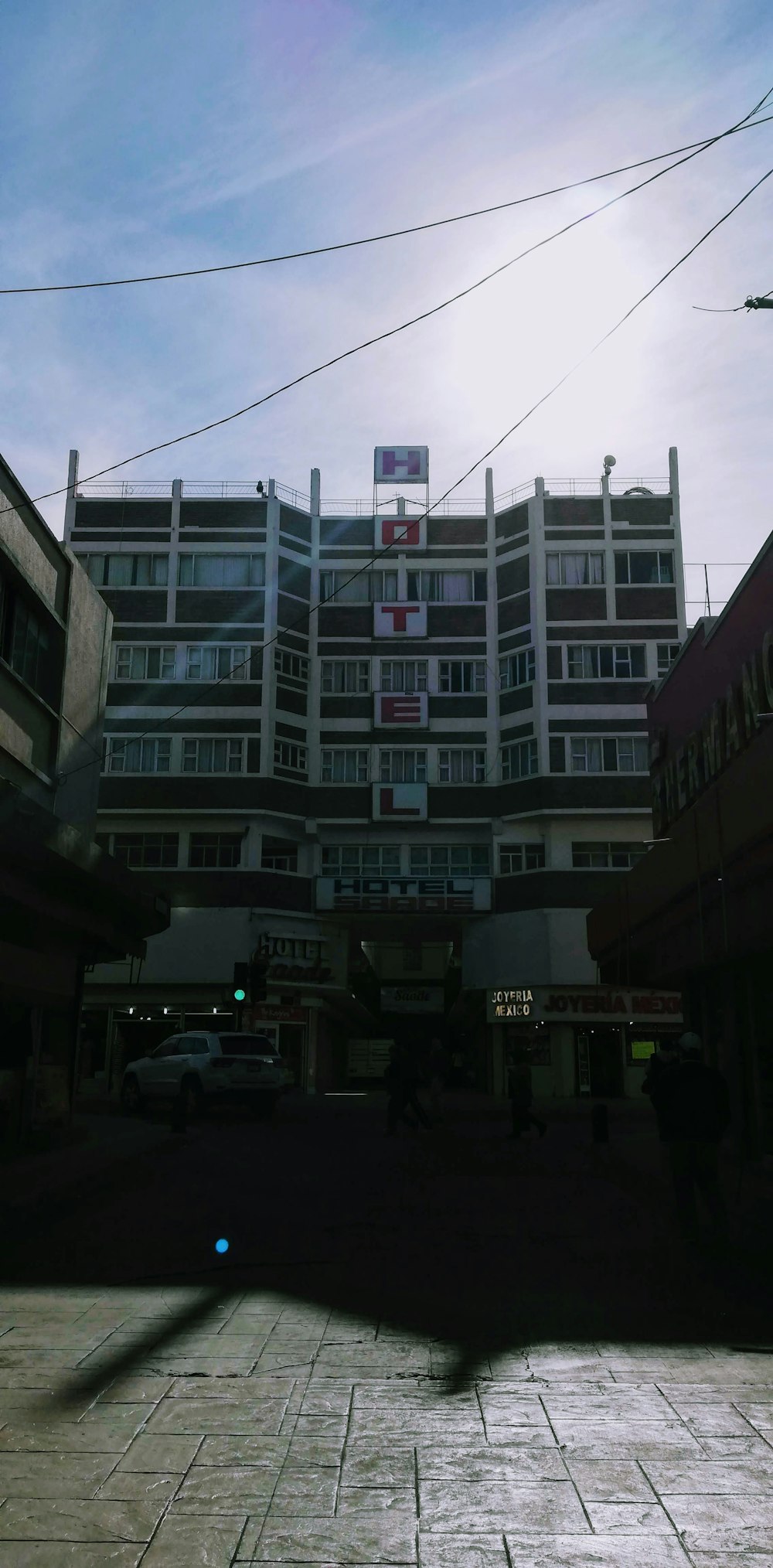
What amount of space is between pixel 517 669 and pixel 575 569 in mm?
4456

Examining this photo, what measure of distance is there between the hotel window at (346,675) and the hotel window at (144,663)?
6.08 m

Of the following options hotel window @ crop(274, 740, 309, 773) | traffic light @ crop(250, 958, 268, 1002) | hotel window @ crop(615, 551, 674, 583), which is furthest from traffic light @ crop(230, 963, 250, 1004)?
hotel window @ crop(615, 551, 674, 583)

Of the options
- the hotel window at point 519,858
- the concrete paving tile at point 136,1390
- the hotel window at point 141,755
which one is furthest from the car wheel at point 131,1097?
the hotel window at point 519,858

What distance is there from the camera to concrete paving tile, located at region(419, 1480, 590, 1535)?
12.5ft

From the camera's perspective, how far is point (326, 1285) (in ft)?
25.1

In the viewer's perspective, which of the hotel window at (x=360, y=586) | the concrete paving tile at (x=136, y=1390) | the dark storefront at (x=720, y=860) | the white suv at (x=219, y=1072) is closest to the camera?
the concrete paving tile at (x=136, y=1390)

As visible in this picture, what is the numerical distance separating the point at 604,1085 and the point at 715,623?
97.9 feet

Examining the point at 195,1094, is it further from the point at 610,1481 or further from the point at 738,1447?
the point at 610,1481

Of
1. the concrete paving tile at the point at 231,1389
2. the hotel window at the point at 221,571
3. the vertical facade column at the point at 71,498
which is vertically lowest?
the concrete paving tile at the point at 231,1389

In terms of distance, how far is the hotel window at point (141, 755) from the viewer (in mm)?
45844

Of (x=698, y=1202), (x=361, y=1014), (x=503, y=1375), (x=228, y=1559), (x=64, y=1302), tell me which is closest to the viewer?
(x=228, y=1559)

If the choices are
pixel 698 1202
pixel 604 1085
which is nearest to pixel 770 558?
pixel 698 1202

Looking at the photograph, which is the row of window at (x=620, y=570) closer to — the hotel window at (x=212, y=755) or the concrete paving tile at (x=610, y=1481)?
the hotel window at (x=212, y=755)

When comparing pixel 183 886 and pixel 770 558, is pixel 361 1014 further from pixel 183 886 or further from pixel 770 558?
pixel 770 558
